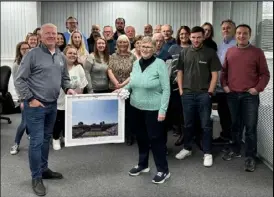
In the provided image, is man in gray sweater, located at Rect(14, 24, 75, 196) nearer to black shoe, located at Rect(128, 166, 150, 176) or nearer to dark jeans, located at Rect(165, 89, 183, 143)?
black shoe, located at Rect(128, 166, 150, 176)

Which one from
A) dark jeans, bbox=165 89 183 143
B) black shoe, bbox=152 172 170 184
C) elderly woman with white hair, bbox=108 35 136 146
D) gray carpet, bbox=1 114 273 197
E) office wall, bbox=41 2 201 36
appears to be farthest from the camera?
dark jeans, bbox=165 89 183 143

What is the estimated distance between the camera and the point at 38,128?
2459mm

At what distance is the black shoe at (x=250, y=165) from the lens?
2928 mm

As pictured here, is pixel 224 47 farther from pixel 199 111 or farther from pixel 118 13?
pixel 118 13

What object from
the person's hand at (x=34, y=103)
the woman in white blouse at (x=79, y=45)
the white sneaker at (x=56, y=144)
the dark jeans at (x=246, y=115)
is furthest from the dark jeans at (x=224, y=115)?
the person's hand at (x=34, y=103)

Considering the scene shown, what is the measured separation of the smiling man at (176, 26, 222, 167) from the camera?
291 cm

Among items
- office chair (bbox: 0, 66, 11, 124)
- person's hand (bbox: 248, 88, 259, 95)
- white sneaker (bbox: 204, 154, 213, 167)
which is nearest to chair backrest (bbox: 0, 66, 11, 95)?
office chair (bbox: 0, 66, 11, 124)

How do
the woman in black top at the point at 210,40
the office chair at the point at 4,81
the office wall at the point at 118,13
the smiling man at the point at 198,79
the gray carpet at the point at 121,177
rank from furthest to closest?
the office chair at the point at 4,81 → the woman in black top at the point at 210,40 → the smiling man at the point at 198,79 → the gray carpet at the point at 121,177 → the office wall at the point at 118,13

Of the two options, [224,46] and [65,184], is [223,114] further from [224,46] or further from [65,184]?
[65,184]

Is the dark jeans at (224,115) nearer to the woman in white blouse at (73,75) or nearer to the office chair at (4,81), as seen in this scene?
the woman in white blouse at (73,75)

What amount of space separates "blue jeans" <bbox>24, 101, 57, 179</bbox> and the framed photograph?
13 cm

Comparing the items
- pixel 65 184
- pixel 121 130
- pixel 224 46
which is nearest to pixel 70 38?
pixel 121 130

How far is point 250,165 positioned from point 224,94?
0.77 m

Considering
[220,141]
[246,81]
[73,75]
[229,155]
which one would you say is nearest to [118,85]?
[73,75]
